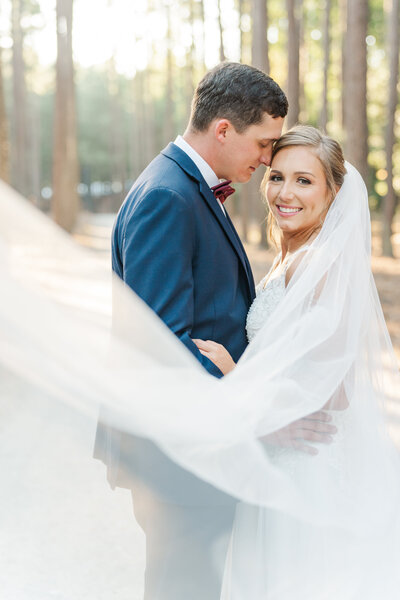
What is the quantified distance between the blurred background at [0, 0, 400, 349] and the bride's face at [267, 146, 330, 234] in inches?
98.3

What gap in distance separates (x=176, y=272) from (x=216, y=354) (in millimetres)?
344

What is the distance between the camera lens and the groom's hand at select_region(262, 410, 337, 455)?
8.29 ft

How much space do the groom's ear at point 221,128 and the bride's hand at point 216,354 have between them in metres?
0.75

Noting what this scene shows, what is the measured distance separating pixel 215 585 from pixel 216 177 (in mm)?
1531

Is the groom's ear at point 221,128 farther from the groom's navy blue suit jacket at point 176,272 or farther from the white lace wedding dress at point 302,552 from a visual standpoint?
the white lace wedding dress at point 302,552

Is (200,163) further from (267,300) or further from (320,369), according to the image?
(320,369)

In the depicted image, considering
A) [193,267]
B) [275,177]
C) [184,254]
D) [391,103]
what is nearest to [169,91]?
[391,103]

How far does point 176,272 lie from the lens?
234 cm

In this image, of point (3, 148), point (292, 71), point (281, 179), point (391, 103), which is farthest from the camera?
point (292, 71)

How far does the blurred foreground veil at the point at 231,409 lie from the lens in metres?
2.02

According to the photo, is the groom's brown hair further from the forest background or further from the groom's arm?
the forest background

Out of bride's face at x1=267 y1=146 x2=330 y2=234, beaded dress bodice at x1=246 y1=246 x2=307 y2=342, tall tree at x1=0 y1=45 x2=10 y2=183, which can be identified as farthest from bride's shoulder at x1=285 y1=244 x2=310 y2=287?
tall tree at x1=0 y1=45 x2=10 y2=183

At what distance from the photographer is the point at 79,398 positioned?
2098 mm

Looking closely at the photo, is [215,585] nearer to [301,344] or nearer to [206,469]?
[206,469]
